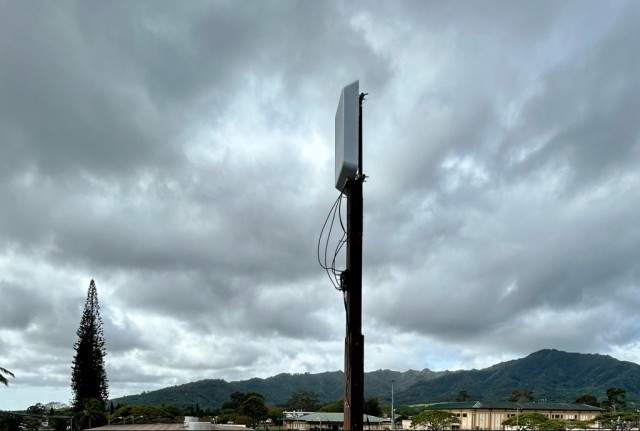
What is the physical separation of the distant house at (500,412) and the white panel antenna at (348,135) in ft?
375

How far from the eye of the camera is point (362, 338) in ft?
31.7

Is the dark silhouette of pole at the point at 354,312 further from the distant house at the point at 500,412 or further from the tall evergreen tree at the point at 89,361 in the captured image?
the distant house at the point at 500,412

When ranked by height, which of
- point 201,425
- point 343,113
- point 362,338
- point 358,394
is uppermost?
point 343,113

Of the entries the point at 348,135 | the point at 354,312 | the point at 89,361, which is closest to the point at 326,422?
the point at 89,361

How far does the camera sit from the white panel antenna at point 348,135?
10133 millimetres

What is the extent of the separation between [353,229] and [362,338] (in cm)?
181

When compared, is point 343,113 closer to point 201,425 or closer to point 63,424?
point 201,425

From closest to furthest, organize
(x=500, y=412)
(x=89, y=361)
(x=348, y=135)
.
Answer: (x=348, y=135), (x=89, y=361), (x=500, y=412)

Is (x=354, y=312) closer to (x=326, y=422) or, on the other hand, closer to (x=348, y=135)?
(x=348, y=135)

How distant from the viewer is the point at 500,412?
121 metres

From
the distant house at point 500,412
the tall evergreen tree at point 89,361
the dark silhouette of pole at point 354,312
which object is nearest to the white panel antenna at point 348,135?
the dark silhouette of pole at point 354,312

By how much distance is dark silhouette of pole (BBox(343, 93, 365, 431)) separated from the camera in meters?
9.35

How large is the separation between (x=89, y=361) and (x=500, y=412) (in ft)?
266

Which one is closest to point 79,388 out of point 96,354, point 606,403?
point 96,354
